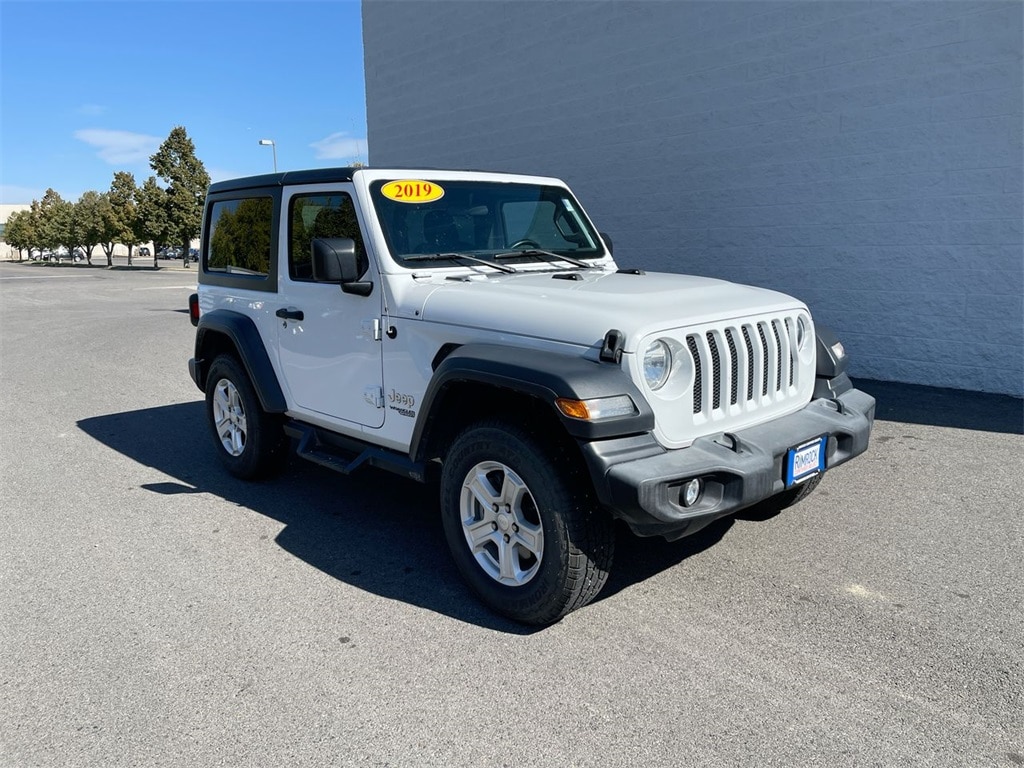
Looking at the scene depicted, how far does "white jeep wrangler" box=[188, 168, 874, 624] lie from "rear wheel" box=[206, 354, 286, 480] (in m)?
0.02

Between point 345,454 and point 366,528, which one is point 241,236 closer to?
point 345,454

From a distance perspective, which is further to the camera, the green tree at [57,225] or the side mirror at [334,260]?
the green tree at [57,225]

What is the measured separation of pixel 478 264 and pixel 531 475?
1.48m

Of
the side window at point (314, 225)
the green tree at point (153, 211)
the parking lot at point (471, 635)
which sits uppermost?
the green tree at point (153, 211)

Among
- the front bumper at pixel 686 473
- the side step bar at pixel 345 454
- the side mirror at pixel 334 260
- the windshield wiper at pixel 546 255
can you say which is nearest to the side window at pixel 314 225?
the side mirror at pixel 334 260

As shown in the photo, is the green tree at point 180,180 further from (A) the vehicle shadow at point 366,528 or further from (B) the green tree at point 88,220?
(A) the vehicle shadow at point 366,528

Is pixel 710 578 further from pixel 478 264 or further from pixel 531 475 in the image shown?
pixel 478 264

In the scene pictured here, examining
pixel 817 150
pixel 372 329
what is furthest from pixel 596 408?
pixel 817 150

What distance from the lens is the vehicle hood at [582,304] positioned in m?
3.34

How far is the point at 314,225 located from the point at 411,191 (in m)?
0.64

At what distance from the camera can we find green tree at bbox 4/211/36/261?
8462cm

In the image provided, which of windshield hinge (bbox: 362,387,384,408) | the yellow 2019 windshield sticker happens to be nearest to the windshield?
the yellow 2019 windshield sticker

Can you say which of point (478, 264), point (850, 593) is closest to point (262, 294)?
point (478, 264)

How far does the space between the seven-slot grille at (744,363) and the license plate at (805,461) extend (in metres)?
0.28
